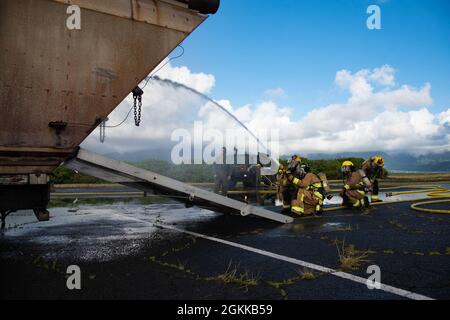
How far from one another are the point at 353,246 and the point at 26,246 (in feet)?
17.0

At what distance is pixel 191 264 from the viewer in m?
4.20

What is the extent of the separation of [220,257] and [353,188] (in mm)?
6424

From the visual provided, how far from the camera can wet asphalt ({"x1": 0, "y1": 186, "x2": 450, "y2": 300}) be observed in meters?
3.24

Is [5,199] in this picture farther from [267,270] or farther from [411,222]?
[411,222]

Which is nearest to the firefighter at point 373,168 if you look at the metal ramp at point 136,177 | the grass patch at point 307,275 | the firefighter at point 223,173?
the firefighter at point 223,173

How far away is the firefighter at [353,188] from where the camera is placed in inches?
376

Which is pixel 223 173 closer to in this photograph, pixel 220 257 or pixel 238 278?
pixel 220 257

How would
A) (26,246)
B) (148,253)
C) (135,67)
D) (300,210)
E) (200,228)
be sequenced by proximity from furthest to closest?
(300,210), (200,228), (26,246), (148,253), (135,67)

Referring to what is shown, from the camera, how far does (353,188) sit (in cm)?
967

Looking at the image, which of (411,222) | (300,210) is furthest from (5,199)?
(411,222)

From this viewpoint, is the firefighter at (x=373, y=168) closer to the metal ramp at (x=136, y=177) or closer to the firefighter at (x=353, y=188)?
the firefighter at (x=353, y=188)

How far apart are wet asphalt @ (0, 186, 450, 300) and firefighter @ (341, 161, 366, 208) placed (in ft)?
5.57

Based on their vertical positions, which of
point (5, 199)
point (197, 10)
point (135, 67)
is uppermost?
point (197, 10)

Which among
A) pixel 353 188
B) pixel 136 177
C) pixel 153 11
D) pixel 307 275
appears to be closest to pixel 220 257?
pixel 307 275
